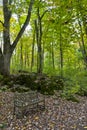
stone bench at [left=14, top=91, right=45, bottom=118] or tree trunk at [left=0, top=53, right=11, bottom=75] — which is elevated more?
tree trunk at [left=0, top=53, right=11, bottom=75]

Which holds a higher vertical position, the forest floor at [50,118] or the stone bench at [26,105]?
the stone bench at [26,105]

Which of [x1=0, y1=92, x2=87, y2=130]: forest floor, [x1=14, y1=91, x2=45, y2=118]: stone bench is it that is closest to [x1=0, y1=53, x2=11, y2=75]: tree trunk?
[x1=0, y1=92, x2=87, y2=130]: forest floor

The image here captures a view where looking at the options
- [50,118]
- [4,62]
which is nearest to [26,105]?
[50,118]

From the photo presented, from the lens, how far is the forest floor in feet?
21.2

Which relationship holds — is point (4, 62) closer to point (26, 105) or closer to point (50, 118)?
point (26, 105)

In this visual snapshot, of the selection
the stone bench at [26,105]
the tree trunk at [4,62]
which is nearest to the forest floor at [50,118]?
the stone bench at [26,105]

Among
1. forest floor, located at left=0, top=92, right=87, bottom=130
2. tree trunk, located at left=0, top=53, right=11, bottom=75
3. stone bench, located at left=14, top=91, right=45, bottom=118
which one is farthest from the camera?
tree trunk, located at left=0, top=53, right=11, bottom=75

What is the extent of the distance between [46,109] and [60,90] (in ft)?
11.0

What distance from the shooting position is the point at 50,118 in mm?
7059

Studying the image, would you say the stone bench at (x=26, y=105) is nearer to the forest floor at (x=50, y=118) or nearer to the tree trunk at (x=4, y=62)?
the forest floor at (x=50, y=118)

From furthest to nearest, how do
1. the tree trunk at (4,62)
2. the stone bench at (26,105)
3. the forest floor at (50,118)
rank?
the tree trunk at (4,62) < the stone bench at (26,105) < the forest floor at (50,118)

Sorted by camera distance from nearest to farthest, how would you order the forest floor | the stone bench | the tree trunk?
the forest floor, the stone bench, the tree trunk

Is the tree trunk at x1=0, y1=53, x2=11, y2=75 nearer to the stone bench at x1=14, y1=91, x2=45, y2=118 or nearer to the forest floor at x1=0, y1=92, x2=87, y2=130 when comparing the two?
the forest floor at x1=0, y1=92, x2=87, y2=130

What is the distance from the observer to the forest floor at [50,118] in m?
6.45
